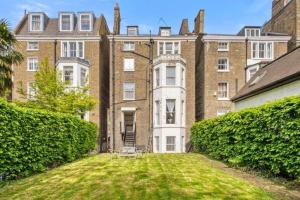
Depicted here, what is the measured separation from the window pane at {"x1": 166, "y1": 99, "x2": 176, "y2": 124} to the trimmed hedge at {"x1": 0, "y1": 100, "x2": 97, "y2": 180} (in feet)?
48.1

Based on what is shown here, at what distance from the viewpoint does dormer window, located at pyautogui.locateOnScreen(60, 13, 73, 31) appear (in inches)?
1425

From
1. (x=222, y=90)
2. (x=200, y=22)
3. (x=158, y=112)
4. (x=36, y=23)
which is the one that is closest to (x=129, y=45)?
(x=158, y=112)

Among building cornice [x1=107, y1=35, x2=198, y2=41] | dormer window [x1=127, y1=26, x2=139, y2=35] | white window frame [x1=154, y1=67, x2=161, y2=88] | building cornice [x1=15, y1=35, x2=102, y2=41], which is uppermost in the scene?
dormer window [x1=127, y1=26, x2=139, y2=35]

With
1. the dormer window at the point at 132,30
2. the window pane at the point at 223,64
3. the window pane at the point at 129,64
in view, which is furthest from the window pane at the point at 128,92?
the window pane at the point at 223,64

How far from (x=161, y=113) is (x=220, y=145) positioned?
48.1ft

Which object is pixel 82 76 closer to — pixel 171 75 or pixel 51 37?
pixel 51 37

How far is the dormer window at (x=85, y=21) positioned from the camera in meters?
36.0

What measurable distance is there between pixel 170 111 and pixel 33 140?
20.7 meters

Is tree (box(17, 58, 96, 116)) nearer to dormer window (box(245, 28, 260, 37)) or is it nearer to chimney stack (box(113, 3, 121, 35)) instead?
chimney stack (box(113, 3, 121, 35))

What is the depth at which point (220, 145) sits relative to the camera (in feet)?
56.9

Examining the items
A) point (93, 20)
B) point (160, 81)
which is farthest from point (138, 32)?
point (160, 81)

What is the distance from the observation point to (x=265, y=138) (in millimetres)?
12047

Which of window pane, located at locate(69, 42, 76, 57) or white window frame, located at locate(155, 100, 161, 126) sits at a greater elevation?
window pane, located at locate(69, 42, 76, 57)

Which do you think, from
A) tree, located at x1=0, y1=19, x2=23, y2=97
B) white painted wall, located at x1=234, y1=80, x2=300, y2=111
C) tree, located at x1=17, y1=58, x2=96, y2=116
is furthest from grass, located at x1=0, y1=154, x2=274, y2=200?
tree, located at x1=17, y1=58, x2=96, y2=116
